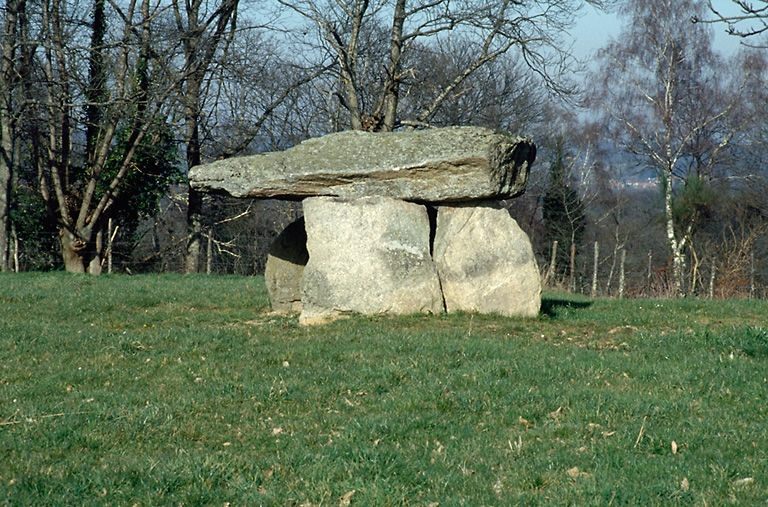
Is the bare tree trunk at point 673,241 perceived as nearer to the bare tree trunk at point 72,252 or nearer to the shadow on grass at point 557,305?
the shadow on grass at point 557,305

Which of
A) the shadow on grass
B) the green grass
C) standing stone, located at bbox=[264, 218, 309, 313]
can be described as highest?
standing stone, located at bbox=[264, 218, 309, 313]

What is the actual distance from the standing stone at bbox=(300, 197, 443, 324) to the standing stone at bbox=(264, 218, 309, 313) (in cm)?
152

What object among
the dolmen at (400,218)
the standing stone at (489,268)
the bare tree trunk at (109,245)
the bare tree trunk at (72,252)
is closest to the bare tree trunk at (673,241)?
the bare tree trunk at (109,245)

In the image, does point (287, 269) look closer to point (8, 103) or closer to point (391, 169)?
point (391, 169)

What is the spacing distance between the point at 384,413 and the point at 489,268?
580cm

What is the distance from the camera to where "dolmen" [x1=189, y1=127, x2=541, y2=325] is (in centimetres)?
1349

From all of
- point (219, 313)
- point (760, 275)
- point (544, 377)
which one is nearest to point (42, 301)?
point (219, 313)

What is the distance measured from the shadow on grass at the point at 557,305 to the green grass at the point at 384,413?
2.48 ft

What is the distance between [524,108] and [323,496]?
38872 mm

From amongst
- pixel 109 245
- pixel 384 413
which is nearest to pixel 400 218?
pixel 384 413

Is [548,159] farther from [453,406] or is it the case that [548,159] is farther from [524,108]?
[453,406]

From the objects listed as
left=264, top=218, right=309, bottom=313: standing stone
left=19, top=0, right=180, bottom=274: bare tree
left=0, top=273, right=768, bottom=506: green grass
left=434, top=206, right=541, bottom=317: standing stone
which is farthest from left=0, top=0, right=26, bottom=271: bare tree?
left=434, top=206, right=541, bottom=317: standing stone

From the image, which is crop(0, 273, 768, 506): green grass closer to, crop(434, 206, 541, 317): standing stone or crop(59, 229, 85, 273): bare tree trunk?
crop(434, 206, 541, 317): standing stone

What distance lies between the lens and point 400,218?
1380 cm
